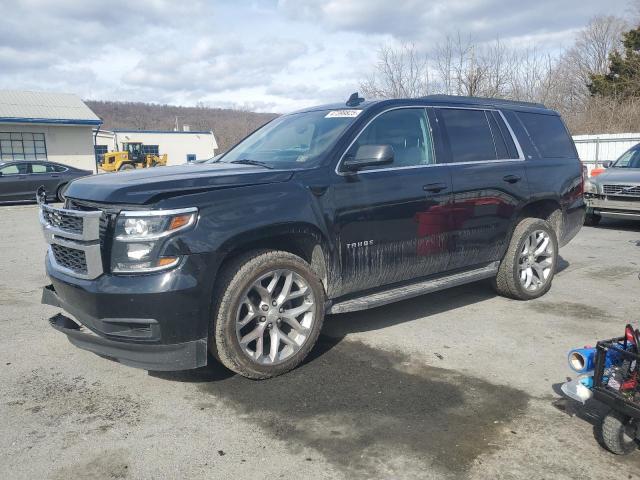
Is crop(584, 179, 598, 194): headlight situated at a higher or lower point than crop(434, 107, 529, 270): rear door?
lower

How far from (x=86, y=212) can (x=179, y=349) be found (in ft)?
3.38

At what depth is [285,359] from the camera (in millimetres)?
3926

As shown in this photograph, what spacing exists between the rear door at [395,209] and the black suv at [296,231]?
0.04 ft

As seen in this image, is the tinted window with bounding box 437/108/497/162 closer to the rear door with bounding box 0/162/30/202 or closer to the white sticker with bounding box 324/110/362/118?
the white sticker with bounding box 324/110/362/118

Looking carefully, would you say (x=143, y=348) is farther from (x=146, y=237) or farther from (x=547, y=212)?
(x=547, y=212)

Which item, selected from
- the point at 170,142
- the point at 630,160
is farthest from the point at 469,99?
the point at 170,142

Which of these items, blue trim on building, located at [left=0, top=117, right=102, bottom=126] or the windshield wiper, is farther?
blue trim on building, located at [left=0, top=117, right=102, bottom=126]

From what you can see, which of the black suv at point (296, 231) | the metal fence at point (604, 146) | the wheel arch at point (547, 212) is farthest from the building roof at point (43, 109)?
the wheel arch at point (547, 212)

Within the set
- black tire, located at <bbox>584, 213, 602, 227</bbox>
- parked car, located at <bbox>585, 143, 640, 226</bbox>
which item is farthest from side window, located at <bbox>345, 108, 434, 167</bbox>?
black tire, located at <bbox>584, 213, 602, 227</bbox>

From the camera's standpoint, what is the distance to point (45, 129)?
29.8m

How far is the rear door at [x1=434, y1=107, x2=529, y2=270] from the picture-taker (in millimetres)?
4957

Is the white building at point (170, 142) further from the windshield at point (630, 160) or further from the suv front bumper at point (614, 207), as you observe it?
the suv front bumper at point (614, 207)

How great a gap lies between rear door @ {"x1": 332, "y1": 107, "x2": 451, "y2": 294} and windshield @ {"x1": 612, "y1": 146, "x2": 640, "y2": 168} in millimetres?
8623

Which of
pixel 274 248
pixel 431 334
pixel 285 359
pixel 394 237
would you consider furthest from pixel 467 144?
pixel 285 359
